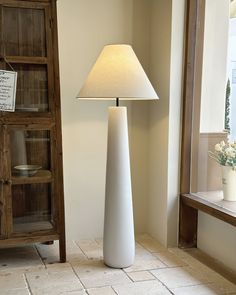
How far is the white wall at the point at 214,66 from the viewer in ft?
9.47

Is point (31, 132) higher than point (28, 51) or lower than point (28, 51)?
lower

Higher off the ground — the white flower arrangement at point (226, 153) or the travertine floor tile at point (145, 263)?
the white flower arrangement at point (226, 153)

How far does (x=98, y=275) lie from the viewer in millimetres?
2545

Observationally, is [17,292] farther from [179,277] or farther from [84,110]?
[84,110]

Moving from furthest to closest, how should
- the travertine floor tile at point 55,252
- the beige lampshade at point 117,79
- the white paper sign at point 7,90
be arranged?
1. the travertine floor tile at point 55,252
2. the white paper sign at point 7,90
3. the beige lampshade at point 117,79

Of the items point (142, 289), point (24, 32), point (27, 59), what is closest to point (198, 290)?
point (142, 289)

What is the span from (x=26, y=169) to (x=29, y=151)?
12 cm

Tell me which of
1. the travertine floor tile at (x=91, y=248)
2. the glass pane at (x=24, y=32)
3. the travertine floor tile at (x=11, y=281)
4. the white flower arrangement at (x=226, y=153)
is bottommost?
the travertine floor tile at (x=91, y=248)

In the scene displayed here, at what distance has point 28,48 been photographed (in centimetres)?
259

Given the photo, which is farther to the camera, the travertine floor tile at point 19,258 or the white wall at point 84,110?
the white wall at point 84,110

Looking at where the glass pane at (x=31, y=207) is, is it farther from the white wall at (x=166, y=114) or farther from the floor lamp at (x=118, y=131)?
the white wall at (x=166, y=114)

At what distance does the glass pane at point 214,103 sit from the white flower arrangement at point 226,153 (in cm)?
1

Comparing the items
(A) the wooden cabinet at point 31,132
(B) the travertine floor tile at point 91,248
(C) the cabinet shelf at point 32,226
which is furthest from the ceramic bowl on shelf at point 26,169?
(B) the travertine floor tile at point 91,248

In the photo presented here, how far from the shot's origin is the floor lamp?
95.9 inches
